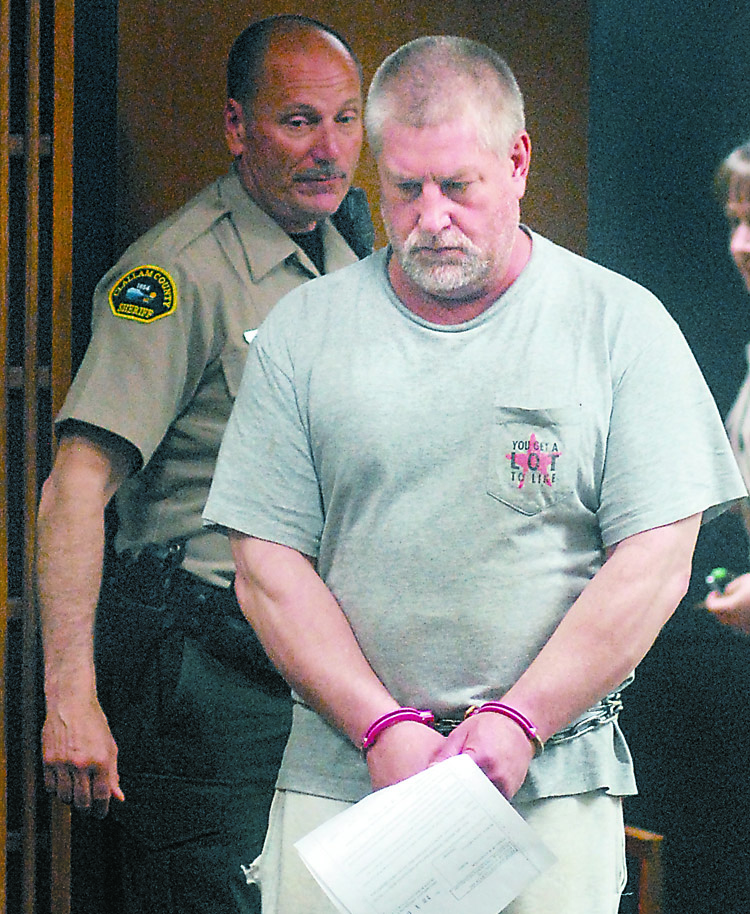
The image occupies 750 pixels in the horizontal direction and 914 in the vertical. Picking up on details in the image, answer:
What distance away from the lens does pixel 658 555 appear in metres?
1.56

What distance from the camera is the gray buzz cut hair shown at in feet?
5.46

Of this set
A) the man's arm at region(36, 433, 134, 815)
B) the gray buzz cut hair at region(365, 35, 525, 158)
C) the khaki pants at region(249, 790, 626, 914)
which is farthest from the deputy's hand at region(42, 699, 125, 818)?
the gray buzz cut hair at region(365, 35, 525, 158)

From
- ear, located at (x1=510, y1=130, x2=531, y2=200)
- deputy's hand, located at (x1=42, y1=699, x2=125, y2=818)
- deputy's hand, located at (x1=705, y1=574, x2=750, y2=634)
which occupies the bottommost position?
deputy's hand, located at (x1=42, y1=699, x2=125, y2=818)

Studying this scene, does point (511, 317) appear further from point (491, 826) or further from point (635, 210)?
point (491, 826)

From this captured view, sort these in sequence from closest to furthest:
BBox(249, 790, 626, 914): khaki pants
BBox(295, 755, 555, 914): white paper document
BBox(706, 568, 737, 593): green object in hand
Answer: BBox(295, 755, 555, 914): white paper document < BBox(249, 790, 626, 914): khaki pants < BBox(706, 568, 737, 593): green object in hand

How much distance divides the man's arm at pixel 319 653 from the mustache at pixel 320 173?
63 centimetres

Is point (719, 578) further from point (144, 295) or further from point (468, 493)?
point (144, 295)

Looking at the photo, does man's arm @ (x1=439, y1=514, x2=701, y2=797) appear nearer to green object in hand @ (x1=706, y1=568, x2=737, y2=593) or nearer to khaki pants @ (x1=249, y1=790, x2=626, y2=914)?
khaki pants @ (x1=249, y1=790, x2=626, y2=914)

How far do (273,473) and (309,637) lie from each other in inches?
9.2

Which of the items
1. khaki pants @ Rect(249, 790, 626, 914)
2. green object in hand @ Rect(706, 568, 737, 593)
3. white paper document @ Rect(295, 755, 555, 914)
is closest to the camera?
white paper document @ Rect(295, 755, 555, 914)

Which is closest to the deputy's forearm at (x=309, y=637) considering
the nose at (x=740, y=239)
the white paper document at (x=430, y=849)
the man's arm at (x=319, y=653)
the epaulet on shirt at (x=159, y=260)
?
the man's arm at (x=319, y=653)

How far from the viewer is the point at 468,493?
164cm

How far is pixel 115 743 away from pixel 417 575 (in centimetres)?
62

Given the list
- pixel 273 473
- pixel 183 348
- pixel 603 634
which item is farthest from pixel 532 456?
pixel 183 348
